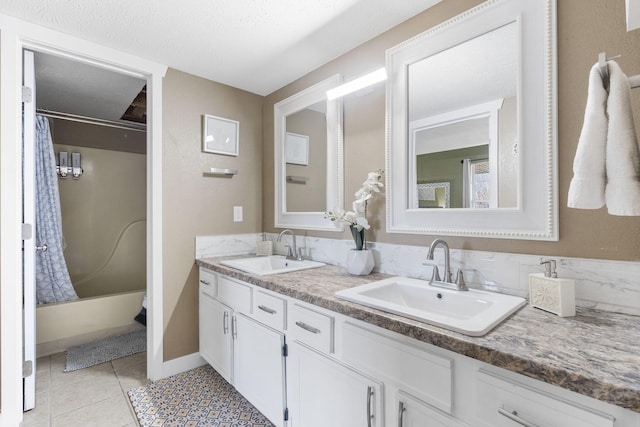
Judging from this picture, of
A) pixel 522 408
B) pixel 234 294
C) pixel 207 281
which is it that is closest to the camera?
pixel 522 408

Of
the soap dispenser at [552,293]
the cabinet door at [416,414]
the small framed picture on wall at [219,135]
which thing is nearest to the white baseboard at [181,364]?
the small framed picture on wall at [219,135]

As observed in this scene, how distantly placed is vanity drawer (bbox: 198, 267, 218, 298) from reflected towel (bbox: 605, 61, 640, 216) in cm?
198

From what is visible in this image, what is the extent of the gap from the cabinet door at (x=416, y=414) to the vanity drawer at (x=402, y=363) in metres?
0.02

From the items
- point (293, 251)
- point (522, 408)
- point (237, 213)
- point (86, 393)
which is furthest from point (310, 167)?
point (86, 393)

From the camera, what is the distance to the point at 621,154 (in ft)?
2.71

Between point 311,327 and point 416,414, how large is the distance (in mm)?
508

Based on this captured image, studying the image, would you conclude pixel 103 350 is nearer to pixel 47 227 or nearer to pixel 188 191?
pixel 47 227

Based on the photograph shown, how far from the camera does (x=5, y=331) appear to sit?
166 centimetres

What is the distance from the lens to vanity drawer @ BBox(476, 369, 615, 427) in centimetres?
66

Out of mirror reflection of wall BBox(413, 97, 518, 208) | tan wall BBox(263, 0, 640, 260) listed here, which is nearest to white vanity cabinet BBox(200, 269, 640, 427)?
tan wall BBox(263, 0, 640, 260)

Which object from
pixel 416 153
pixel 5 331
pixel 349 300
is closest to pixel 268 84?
pixel 416 153

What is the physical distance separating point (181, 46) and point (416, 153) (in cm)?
158

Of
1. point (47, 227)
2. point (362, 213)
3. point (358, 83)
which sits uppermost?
point (358, 83)

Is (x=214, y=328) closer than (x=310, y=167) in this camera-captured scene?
Yes
